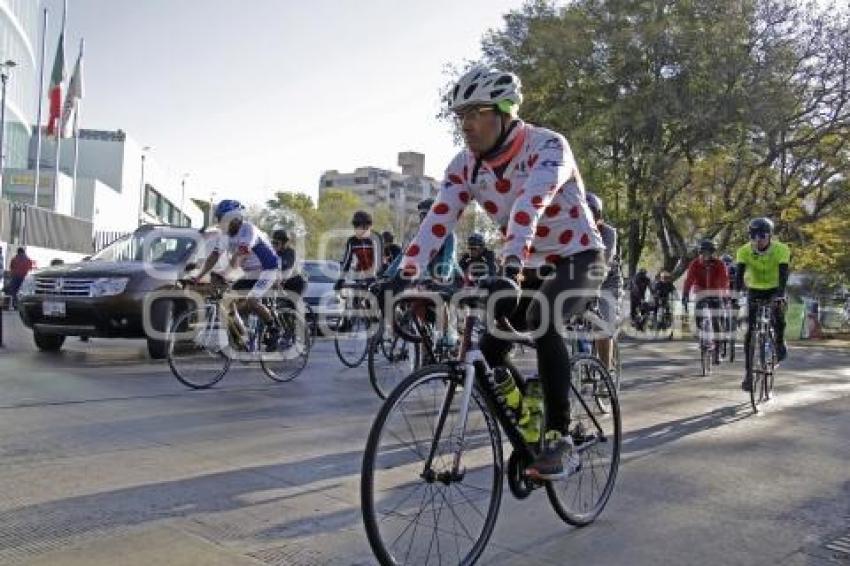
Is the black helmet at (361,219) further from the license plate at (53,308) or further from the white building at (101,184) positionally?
the white building at (101,184)

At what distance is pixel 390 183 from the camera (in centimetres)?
14200

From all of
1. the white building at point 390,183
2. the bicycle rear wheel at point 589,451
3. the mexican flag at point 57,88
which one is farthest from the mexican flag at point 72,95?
the white building at point 390,183

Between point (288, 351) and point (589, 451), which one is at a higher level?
point (288, 351)

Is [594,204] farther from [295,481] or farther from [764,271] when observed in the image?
[295,481]

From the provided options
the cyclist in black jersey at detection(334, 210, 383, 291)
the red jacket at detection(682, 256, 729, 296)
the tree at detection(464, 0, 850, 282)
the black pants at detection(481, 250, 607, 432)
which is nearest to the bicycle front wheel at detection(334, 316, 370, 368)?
the cyclist in black jersey at detection(334, 210, 383, 291)

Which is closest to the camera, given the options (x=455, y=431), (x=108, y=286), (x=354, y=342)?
(x=455, y=431)

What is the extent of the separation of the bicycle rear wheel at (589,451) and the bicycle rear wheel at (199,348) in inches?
198

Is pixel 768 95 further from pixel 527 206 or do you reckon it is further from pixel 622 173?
pixel 527 206

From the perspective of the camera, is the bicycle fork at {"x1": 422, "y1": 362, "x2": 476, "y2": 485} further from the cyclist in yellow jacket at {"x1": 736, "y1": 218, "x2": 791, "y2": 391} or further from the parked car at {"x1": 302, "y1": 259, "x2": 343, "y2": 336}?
the parked car at {"x1": 302, "y1": 259, "x2": 343, "y2": 336}

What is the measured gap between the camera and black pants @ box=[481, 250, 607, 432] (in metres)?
4.02

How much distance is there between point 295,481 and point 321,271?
17.4 meters

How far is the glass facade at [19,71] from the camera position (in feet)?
185

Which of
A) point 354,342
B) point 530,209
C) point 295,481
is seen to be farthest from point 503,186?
point 354,342

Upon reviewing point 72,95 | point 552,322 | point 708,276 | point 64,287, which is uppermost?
point 72,95
